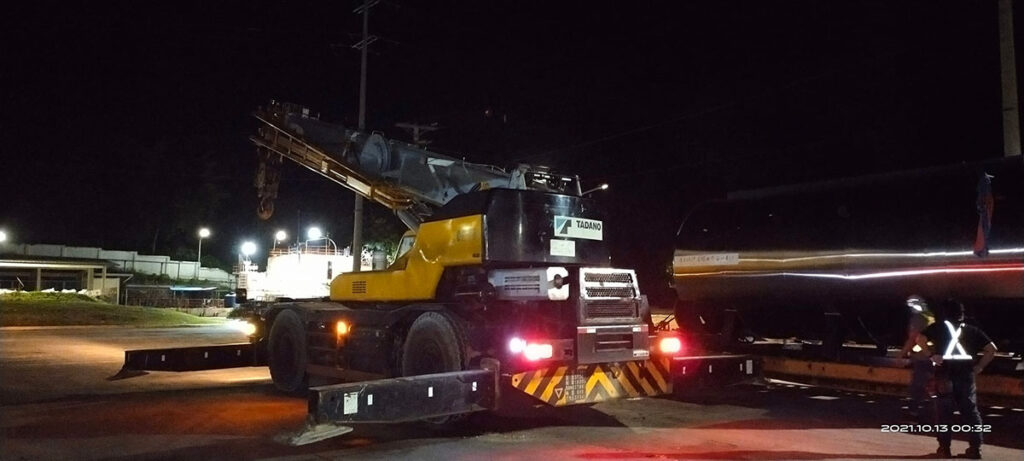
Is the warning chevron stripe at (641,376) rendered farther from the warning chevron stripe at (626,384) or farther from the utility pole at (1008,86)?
the utility pole at (1008,86)

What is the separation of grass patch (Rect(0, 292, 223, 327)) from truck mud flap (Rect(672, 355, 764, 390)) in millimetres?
31142

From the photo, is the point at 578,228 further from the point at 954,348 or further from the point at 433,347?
the point at 954,348

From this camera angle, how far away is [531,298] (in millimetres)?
9156

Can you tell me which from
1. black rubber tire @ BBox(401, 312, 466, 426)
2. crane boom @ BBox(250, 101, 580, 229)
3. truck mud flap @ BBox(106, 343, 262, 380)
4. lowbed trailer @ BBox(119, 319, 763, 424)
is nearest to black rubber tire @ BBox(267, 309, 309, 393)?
lowbed trailer @ BBox(119, 319, 763, 424)

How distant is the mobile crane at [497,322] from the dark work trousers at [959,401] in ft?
9.21

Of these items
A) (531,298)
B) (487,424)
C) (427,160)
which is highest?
(427,160)

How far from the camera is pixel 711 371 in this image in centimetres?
1035

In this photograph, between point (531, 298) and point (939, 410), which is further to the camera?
point (531, 298)

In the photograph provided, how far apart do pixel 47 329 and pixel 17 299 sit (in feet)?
36.0

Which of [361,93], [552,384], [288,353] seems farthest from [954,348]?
[361,93]

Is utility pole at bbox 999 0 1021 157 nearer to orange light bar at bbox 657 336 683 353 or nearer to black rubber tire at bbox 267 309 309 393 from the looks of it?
orange light bar at bbox 657 336 683 353

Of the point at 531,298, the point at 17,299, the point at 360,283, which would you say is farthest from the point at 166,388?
the point at 17,299

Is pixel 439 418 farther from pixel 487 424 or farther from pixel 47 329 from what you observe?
pixel 47 329

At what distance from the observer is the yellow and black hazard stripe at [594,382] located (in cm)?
889
